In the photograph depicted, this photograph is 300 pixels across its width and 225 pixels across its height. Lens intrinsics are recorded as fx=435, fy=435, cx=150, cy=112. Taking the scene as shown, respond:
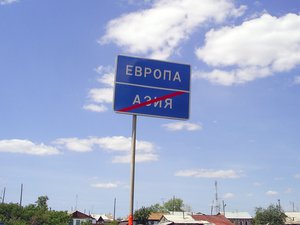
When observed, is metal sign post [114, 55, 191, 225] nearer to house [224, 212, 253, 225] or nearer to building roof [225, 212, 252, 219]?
house [224, 212, 253, 225]

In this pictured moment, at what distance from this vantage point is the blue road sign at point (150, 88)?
25.5 ft

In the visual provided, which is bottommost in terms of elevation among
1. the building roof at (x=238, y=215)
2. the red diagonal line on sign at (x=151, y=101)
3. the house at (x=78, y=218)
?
the house at (x=78, y=218)

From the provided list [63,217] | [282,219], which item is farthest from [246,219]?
[63,217]

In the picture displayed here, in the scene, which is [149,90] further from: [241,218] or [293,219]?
[293,219]

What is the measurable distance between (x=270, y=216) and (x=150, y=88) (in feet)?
279

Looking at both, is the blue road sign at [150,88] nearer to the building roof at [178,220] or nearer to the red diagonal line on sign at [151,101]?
the red diagonal line on sign at [151,101]

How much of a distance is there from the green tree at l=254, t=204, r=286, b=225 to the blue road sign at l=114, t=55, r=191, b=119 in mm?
84416

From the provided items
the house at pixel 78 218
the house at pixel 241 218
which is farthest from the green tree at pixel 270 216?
the house at pixel 78 218

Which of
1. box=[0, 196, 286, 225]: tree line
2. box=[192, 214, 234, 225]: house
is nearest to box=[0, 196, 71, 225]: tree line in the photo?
box=[0, 196, 286, 225]: tree line

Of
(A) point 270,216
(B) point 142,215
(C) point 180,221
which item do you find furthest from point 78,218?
(A) point 270,216

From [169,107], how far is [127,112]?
78cm

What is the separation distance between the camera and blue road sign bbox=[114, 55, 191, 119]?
7.77m

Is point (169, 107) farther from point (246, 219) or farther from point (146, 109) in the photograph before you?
point (246, 219)

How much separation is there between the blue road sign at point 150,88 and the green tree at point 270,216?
8442 centimetres
